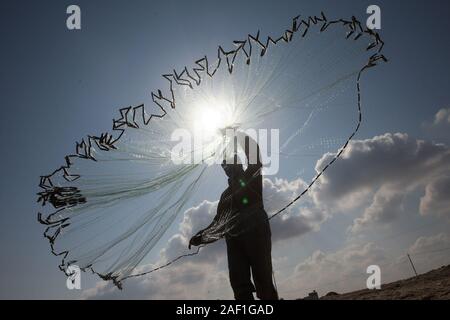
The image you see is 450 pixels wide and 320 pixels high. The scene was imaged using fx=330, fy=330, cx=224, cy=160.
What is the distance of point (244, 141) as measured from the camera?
6781 mm

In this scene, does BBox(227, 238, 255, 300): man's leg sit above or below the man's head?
below

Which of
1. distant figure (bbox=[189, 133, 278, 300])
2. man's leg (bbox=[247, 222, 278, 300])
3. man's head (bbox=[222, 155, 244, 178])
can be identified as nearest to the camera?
man's leg (bbox=[247, 222, 278, 300])

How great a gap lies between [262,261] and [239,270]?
481 millimetres

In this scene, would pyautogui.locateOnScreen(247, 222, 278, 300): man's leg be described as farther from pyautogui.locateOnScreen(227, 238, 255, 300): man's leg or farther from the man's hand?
the man's hand

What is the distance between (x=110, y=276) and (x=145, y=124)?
10.4 ft

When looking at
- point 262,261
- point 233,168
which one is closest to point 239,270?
point 262,261

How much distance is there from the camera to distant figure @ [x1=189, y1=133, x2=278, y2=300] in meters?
5.90

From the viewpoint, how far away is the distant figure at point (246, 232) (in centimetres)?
590

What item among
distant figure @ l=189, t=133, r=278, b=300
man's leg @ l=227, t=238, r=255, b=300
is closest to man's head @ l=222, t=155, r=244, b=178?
distant figure @ l=189, t=133, r=278, b=300

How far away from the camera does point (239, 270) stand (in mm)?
6066

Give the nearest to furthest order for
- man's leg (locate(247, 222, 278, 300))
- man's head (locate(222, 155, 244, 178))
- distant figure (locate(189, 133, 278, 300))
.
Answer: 1. man's leg (locate(247, 222, 278, 300))
2. distant figure (locate(189, 133, 278, 300))
3. man's head (locate(222, 155, 244, 178))

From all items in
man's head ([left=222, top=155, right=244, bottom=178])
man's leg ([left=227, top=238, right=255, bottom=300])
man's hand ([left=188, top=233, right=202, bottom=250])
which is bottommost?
man's leg ([left=227, top=238, right=255, bottom=300])

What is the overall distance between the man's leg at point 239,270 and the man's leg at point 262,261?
0.13m
